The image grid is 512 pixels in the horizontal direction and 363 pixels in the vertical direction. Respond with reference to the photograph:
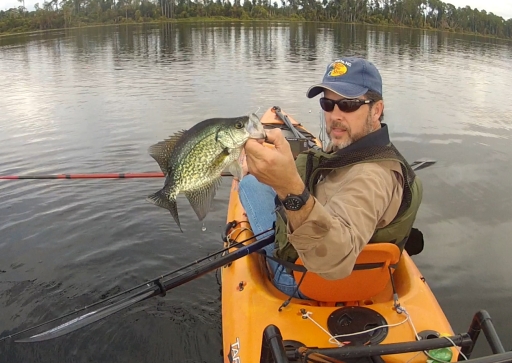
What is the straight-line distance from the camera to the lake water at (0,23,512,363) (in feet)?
16.7

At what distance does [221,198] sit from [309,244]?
638 centimetres

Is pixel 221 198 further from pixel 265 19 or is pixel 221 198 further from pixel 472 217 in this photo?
pixel 265 19

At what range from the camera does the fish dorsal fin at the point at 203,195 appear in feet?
8.73

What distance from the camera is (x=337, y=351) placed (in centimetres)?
238

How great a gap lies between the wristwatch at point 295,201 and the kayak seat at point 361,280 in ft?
3.25

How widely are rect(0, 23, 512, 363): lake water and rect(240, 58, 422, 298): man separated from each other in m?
2.51

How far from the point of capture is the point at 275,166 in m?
2.00

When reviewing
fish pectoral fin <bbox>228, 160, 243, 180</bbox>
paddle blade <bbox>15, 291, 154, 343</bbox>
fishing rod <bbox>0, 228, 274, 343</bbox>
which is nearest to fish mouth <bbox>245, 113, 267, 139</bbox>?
fish pectoral fin <bbox>228, 160, 243, 180</bbox>

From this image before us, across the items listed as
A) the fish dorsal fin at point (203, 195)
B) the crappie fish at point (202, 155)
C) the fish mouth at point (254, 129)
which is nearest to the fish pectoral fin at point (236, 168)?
the crappie fish at point (202, 155)

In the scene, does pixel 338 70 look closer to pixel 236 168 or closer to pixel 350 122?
pixel 350 122

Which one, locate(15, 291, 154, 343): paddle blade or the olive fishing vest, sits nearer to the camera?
the olive fishing vest

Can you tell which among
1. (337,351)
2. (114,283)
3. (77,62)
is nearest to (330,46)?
(77,62)

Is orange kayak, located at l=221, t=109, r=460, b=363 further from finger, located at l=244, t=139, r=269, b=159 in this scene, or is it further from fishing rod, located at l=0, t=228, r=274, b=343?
finger, located at l=244, t=139, r=269, b=159

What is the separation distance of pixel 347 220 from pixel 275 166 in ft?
1.67
